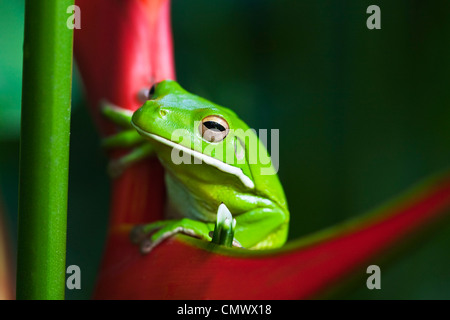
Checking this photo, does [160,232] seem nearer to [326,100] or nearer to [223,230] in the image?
[223,230]

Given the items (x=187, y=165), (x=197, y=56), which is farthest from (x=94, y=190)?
(x=187, y=165)

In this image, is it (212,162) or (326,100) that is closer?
(212,162)

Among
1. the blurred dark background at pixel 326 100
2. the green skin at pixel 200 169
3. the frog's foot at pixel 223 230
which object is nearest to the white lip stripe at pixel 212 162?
the green skin at pixel 200 169

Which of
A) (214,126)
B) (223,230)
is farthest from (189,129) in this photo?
(223,230)

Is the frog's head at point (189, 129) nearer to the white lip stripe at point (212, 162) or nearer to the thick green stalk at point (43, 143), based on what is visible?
the white lip stripe at point (212, 162)

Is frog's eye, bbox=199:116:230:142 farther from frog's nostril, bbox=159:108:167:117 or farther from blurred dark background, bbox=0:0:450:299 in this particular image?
blurred dark background, bbox=0:0:450:299

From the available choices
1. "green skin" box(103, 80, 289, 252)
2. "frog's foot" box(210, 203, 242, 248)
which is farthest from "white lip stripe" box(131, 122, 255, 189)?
"frog's foot" box(210, 203, 242, 248)

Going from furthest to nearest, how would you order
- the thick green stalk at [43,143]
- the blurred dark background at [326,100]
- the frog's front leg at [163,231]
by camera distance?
the blurred dark background at [326,100] < the frog's front leg at [163,231] < the thick green stalk at [43,143]
